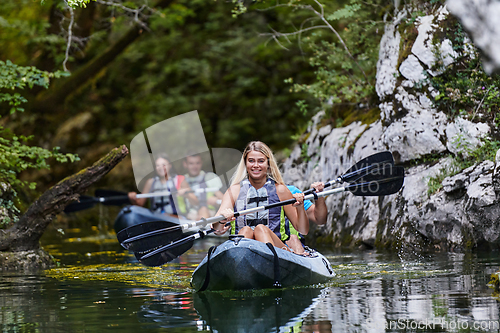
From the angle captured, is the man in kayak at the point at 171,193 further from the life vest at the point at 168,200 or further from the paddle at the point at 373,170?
the paddle at the point at 373,170

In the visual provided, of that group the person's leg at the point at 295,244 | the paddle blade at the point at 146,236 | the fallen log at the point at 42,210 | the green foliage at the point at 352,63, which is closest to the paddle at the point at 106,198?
the fallen log at the point at 42,210

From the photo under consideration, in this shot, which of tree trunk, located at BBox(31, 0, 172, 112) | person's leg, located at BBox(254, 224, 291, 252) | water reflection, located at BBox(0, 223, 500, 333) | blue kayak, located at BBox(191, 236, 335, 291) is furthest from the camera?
tree trunk, located at BBox(31, 0, 172, 112)

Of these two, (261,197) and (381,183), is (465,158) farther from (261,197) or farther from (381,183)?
(261,197)

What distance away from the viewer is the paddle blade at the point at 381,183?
579 centimetres

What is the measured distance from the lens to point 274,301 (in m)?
4.03

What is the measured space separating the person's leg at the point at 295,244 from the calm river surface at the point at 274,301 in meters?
0.43

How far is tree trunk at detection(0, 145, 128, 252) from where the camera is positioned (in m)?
6.61

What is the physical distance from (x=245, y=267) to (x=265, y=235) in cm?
47

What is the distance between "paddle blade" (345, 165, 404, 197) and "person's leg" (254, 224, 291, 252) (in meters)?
1.30

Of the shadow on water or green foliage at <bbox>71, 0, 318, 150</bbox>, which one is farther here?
green foliage at <bbox>71, 0, 318, 150</bbox>

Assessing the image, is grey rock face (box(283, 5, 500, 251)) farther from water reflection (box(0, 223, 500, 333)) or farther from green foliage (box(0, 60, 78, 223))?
green foliage (box(0, 60, 78, 223))

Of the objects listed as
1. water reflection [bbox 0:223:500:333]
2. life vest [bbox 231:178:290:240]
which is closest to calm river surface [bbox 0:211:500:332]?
water reflection [bbox 0:223:500:333]

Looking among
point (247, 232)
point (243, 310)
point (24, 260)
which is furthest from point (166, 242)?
point (24, 260)

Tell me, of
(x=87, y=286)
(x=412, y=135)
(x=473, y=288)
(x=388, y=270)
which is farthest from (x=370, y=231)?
(x=87, y=286)
